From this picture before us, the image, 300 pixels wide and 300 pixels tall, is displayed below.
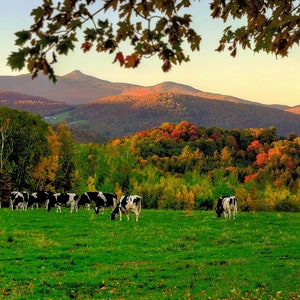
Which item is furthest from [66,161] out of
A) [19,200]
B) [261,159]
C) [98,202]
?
[261,159]

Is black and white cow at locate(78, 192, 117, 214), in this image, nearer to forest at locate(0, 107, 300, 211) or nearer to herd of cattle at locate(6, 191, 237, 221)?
herd of cattle at locate(6, 191, 237, 221)

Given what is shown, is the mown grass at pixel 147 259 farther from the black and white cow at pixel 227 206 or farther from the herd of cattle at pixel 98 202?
the black and white cow at pixel 227 206

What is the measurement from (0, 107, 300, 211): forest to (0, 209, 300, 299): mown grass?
34.3m

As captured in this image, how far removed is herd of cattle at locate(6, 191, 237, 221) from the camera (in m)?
37.3

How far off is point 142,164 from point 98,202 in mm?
118362

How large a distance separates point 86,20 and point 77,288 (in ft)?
37.6

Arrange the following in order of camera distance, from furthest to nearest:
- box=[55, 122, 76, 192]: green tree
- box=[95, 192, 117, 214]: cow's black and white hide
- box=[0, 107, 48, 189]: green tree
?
1. box=[55, 122, 76, 192]: green tree
2. box=[0, 107, 48, 189]: green tree
3. box=[95, 192, 117, 214]: cow's black and white hide

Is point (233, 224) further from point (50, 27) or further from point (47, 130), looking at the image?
point (47, 130)

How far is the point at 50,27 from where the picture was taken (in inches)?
265

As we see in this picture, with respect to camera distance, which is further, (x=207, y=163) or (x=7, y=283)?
(x=207, y=163)

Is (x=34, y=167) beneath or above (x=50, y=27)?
beneath

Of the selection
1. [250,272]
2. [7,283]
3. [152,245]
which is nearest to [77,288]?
[7,283]

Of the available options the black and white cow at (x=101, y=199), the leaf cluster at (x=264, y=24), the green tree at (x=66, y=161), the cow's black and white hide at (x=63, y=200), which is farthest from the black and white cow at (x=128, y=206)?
the green tree at (x=66, y=161)

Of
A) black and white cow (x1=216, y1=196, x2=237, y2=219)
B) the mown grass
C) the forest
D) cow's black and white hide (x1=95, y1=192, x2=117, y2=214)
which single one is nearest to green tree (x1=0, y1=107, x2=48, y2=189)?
the forest
